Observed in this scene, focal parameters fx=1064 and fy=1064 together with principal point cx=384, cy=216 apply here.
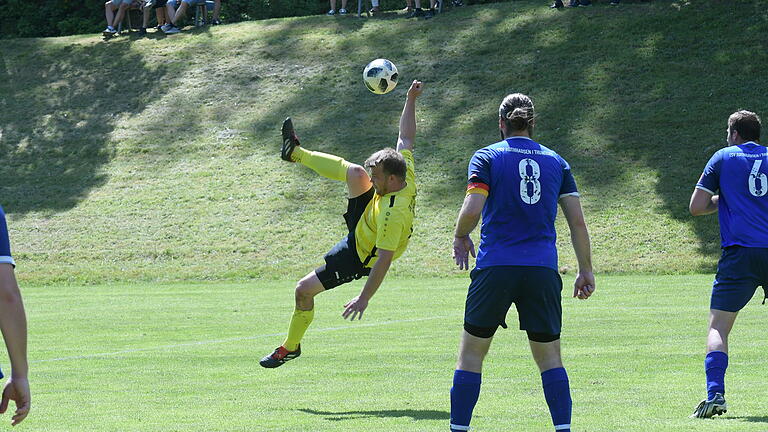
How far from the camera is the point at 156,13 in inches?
1406

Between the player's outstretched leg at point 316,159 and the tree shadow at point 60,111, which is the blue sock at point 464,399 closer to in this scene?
the player's outstretched leg at point 316,159

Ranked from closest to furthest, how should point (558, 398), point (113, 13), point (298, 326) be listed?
point (558, 398)
point (298, 326)
point (113, 13)

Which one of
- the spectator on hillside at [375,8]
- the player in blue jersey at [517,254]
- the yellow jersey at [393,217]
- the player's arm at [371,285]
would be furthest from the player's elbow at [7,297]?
the spectator on hillside at [375,8]

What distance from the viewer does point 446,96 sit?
2970 centimetres

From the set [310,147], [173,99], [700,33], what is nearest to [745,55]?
[700,33]

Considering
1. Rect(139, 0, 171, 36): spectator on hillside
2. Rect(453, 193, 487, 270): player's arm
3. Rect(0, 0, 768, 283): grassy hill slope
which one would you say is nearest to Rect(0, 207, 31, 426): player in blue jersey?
Rect(453, 193, 487, 270): player's arm

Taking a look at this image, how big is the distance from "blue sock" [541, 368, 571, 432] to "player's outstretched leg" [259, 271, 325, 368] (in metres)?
3.27

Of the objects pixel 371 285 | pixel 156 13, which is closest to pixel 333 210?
pixel 156 13

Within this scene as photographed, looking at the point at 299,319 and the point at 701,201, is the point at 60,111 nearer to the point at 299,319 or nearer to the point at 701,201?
the point at 299,319

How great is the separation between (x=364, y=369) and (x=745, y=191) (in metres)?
3.90

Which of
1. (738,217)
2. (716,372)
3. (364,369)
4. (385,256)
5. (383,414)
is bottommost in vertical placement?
(364,369)

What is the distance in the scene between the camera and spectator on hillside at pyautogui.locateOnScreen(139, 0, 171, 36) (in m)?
34.2

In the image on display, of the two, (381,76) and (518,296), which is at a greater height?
(381,76)

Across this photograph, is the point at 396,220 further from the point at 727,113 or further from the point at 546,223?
the point at 727,113
